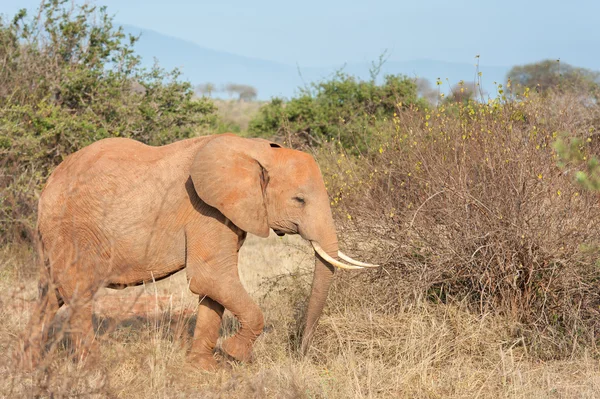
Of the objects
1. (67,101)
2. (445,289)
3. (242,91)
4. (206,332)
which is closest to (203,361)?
(206,332)

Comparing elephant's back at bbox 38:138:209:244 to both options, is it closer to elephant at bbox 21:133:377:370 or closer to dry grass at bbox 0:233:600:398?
elephant at bbox 21:133:377:370

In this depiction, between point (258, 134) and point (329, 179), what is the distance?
33.1 feet

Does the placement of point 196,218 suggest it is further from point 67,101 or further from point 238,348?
point 67,101

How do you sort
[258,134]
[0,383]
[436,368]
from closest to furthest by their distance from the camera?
1. [0,383]
2. [436,368]
3. [258,134]

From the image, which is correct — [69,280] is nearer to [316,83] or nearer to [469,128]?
[469,128]

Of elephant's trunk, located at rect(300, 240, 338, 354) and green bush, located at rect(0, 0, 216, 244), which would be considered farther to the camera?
green bush, located at rect(0, 0, 216, 244)

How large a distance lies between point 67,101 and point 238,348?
685 cm

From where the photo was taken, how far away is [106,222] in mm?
6461

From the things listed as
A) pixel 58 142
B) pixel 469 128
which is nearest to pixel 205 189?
pixel 469 128

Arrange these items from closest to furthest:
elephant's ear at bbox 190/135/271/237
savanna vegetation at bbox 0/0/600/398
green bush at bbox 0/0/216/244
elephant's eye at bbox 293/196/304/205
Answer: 1. savanna vegetation at bbox 0/0/600/398
2. elephant's ear at bbox 190/135/271/237
3. elephant's eye at bbox 293/196/304/205
4. green bush at bbox 0/0/216/244

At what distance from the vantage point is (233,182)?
620 centimetres

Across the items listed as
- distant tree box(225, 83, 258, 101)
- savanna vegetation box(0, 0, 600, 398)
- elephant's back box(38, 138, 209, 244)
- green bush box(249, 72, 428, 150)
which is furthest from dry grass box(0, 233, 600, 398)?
distant tree box(225, 83, 258, 101)

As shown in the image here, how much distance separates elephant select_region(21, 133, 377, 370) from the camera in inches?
245

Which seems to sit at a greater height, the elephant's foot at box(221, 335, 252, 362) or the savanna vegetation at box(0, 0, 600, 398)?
the savanna vegetation at box(0, 0, 600, 398)
